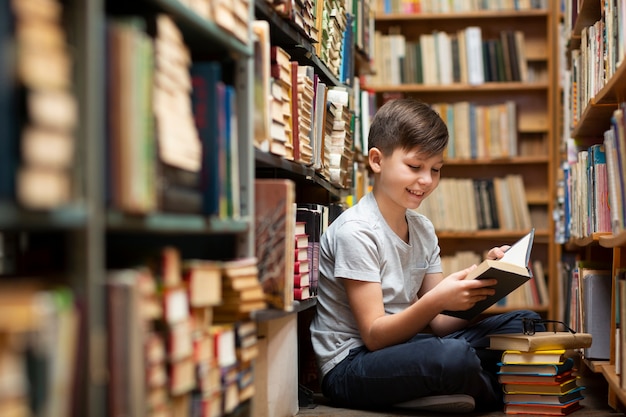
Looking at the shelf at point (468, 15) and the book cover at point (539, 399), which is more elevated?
the shelf at point (468, 15)

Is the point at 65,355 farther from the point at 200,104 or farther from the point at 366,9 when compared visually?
the point at 366,9

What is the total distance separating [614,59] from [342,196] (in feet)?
4.08

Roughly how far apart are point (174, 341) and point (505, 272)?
1.07 meters

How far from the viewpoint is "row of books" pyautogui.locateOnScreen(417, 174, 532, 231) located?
4949 millimetres

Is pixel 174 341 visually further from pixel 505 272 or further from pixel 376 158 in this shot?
pixel 376 158

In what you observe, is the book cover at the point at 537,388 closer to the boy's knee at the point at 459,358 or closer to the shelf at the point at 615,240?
the boy's knee at the point at 459,358

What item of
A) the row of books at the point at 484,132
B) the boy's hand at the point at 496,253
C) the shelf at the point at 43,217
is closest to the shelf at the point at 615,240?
the boy's hand at the point at 496,253

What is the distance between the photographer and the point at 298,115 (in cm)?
221

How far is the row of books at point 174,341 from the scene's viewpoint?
44.6 inches

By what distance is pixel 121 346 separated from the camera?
3.72 feet

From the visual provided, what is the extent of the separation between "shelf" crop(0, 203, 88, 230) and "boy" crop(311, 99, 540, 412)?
4.17 feet

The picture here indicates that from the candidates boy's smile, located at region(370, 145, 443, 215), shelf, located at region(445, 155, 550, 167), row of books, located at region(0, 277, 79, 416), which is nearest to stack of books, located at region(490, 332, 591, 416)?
boy's smile, located at region(370, 145, 443, 215)

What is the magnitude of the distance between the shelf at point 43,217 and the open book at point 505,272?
1.24 metres

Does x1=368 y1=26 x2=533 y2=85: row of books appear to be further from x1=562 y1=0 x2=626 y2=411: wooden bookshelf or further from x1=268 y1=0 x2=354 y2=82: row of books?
x1=268 y1=0 x2=354 y2=82: row of books
